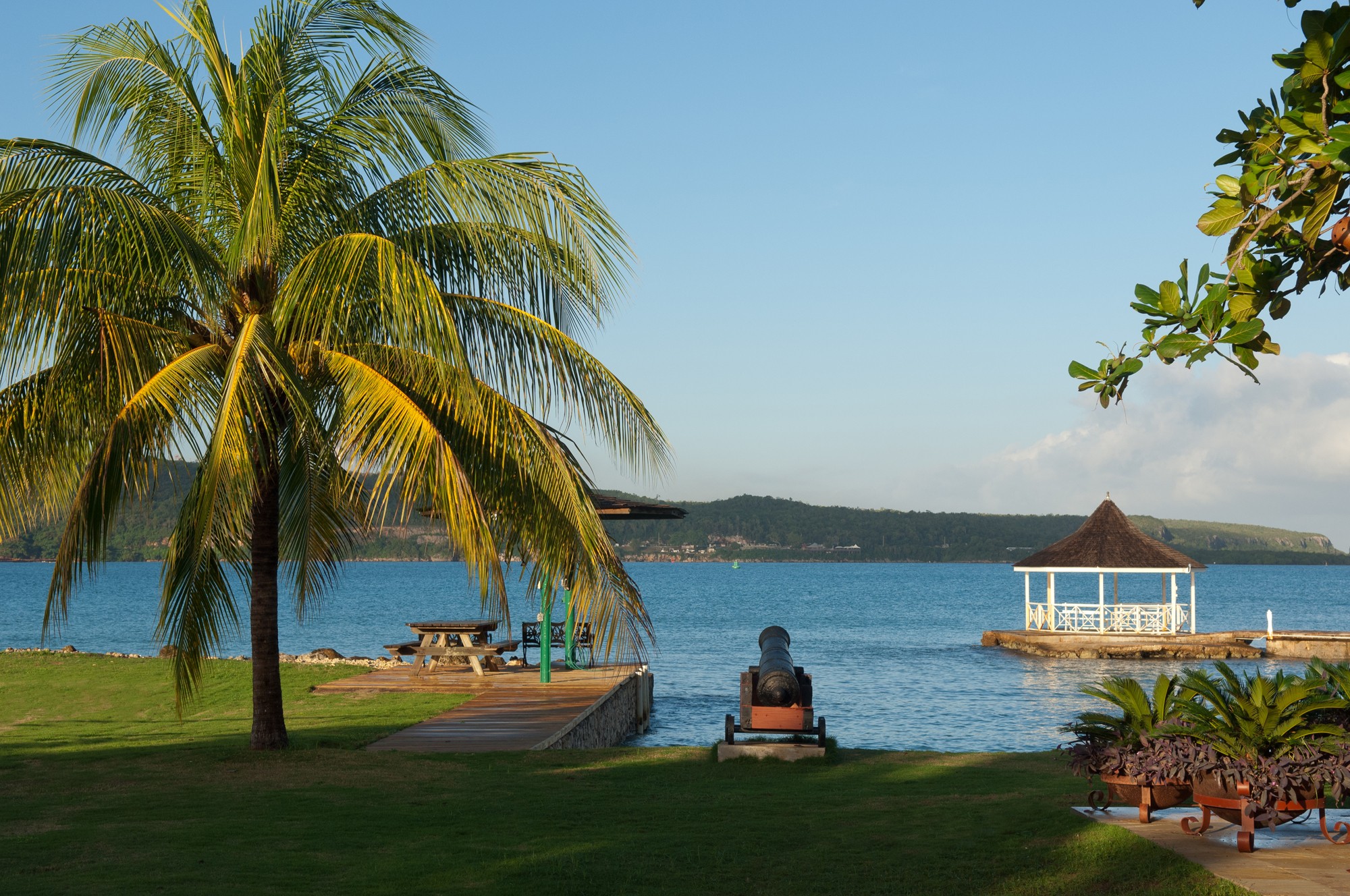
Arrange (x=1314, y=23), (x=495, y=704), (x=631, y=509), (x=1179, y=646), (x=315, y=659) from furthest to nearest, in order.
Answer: (x=1179, y=646)
(x=315, y=659)
(x=631, y=509)
(x=495, y=704)
(x=1314, y=23)

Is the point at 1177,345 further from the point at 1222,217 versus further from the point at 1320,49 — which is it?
the point at 1320,49

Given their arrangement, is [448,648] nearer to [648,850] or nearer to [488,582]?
[488,582]

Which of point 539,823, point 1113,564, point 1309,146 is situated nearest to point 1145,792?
point 539,823

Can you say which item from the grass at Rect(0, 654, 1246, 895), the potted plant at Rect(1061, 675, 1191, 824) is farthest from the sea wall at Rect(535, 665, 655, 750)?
the potted plant at Rect(1061, 675, 1191, 824)

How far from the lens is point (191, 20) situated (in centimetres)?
1105

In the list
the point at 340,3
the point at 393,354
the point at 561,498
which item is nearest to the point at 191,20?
the point at 340,3

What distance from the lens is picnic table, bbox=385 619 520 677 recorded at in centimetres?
1964

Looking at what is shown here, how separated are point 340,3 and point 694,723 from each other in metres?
16.5

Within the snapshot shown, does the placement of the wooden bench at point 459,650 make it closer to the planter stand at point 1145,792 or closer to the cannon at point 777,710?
the cannon at point 777,710

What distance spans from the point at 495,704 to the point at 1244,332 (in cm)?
1445

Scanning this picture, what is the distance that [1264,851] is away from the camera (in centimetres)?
702

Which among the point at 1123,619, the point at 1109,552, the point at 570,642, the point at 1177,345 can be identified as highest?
the point at 1177,345

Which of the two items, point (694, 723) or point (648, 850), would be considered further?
point (694, 723)

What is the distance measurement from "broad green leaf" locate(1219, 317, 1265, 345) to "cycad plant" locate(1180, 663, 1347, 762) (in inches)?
178
